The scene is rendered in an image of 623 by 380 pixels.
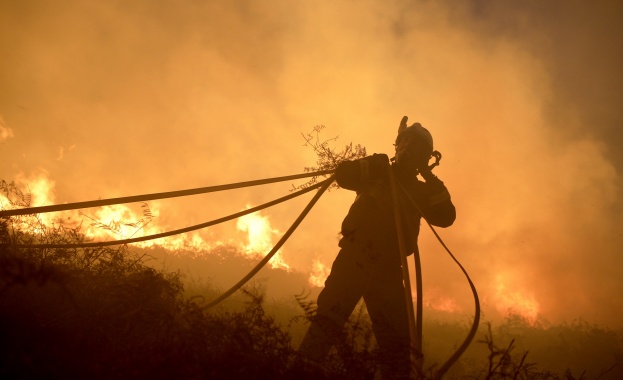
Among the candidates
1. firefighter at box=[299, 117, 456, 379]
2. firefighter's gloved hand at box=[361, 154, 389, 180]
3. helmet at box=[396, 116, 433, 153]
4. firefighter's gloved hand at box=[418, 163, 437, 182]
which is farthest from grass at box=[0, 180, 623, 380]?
helmet at box=[396, 116, 433, 153]

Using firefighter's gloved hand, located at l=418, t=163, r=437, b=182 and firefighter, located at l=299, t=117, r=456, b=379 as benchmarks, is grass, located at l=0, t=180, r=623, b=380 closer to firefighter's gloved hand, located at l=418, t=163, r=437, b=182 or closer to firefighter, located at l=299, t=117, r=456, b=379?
firefighter, located at l=299, t=117, r=456, b=379

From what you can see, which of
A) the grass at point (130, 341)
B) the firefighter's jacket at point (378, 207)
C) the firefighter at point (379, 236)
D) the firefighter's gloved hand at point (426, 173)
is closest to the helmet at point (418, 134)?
the firefighter at point (379, 236)

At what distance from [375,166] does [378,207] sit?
0.48 meters

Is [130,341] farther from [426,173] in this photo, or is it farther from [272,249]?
[426,173]

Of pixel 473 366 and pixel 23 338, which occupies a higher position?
pixel 473 366

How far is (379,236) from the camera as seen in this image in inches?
140

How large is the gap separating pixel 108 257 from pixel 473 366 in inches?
324

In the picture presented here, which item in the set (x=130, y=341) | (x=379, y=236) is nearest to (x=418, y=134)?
(x=379, y=236)

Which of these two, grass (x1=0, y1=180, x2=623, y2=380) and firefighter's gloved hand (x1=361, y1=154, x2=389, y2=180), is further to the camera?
firefighter's gloved hand (x1=361, y1=154, x2=389, y2=180)

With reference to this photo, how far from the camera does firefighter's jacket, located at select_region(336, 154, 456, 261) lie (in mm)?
3529

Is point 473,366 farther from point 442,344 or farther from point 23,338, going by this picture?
point 23,338

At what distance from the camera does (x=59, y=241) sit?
3.83 metres

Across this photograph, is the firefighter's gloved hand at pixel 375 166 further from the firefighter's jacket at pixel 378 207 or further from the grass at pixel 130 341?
the grass at pixel 130 341

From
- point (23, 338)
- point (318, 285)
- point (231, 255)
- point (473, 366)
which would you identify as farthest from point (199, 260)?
point (23, 338)
